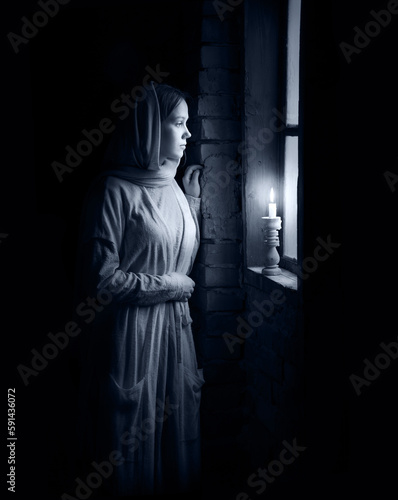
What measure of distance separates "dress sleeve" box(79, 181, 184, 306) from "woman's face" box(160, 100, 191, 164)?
1.04 ft

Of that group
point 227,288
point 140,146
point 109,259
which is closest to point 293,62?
point 140,146

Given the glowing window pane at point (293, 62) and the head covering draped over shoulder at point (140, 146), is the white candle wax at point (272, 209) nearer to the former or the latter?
the glowing window pane at point (293, 62)

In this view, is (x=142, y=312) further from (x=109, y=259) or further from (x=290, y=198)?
(x=290, y=198)

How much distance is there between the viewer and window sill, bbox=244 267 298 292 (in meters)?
2.70

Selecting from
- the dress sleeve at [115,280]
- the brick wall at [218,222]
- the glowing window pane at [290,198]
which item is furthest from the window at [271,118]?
the dress sleeve at [115,280]

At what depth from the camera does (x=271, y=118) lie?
3010 millimetres

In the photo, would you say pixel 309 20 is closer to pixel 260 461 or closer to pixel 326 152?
pixel 326 152

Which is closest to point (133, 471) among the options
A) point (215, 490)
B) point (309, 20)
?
point (215, 490)

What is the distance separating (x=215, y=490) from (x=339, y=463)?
111 cm

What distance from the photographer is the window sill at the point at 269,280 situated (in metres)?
2.70

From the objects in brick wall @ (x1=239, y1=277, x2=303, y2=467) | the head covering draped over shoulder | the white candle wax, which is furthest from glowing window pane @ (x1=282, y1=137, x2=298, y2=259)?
the head covering draped over shoulder

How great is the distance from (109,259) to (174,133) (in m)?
0.67

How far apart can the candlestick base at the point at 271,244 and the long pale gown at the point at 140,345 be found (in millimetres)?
364

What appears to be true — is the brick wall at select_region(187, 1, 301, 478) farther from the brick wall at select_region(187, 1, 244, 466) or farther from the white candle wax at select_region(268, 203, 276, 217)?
the white candle wax at select_region(268, 203, 276, 217)
